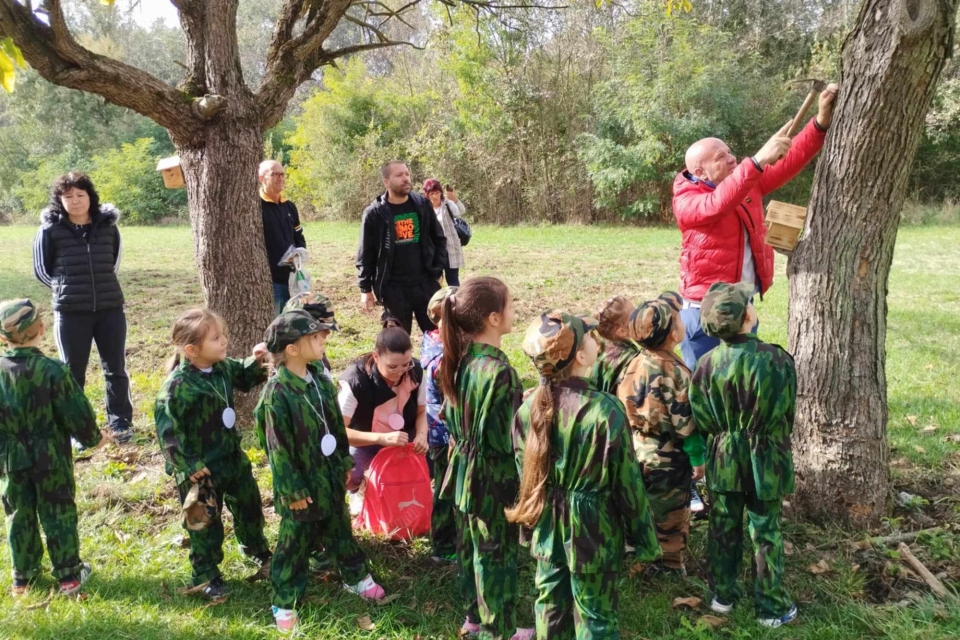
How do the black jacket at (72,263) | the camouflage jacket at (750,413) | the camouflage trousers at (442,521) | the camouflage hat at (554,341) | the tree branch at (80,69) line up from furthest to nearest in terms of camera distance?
the black jacket at (72,263)
the tree branch at (80,69)
the camouflage trousers at (442,521)
the camouflage jacket at (750,413)
the camouflage hat at (554,341)

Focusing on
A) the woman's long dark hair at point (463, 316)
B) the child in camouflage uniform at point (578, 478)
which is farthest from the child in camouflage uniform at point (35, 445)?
the child in camouflage uniform at point (578, 478)

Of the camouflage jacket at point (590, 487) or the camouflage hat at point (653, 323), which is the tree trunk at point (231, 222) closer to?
the camouflage hat at point (653, 323)

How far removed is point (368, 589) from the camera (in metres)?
3.46

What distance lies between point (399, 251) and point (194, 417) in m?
2.62

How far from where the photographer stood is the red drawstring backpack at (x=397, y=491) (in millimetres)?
Result: 4000

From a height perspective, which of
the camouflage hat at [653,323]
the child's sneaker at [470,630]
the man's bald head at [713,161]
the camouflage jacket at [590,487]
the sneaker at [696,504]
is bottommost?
the child's sneaker at [470,630]

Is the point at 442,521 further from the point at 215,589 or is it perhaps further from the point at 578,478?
the point at 578,478

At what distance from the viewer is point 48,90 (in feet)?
117

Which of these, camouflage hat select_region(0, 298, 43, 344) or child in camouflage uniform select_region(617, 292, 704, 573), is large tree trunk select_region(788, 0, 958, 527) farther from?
camouflage hat select_region(0, 298, 43, 344)

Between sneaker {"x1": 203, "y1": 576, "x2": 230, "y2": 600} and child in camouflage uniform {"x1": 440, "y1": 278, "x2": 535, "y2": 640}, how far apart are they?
1342 millimetres

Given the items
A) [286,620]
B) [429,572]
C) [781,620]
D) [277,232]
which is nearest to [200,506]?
[286,620]

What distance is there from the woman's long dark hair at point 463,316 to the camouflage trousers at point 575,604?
0.82 meters

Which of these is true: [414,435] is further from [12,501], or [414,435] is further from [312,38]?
[312,38]

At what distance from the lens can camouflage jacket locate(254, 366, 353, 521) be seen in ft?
10.5
